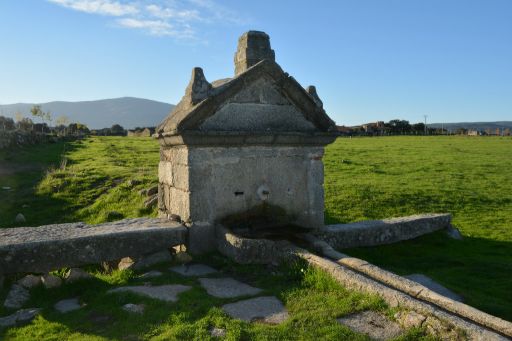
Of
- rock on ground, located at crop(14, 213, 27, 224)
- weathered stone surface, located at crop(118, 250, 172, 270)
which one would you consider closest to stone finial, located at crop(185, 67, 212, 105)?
weathered stone surface, located at crop(118, 250, 172, 270)

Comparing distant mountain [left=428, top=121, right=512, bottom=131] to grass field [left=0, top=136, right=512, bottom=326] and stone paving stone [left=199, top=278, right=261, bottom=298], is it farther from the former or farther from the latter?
stone paving stone [left=199, top=278, right=261, bottom=298]

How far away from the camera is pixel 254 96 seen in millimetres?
7051

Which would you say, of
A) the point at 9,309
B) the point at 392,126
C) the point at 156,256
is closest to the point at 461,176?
the point at 156,256

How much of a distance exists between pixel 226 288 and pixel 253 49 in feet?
13.3

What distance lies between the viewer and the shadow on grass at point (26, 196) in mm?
11383

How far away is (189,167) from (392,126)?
46589mm

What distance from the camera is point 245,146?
22.7ft

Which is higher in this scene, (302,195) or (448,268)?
(302,195)

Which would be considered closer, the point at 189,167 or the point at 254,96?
the point at 189,167

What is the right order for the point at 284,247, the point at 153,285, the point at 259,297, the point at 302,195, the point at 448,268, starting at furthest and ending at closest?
1. the point at 302,195
2. the point at 448,268
3. the point at 284,247
4. the point at 153,285
5. the point at 259,297

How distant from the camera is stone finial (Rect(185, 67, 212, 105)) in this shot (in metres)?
6.48

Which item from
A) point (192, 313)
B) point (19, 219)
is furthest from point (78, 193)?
point (192, 313)

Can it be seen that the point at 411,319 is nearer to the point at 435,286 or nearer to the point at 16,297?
the point at 435,286

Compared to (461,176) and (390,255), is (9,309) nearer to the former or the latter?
(390,255)
